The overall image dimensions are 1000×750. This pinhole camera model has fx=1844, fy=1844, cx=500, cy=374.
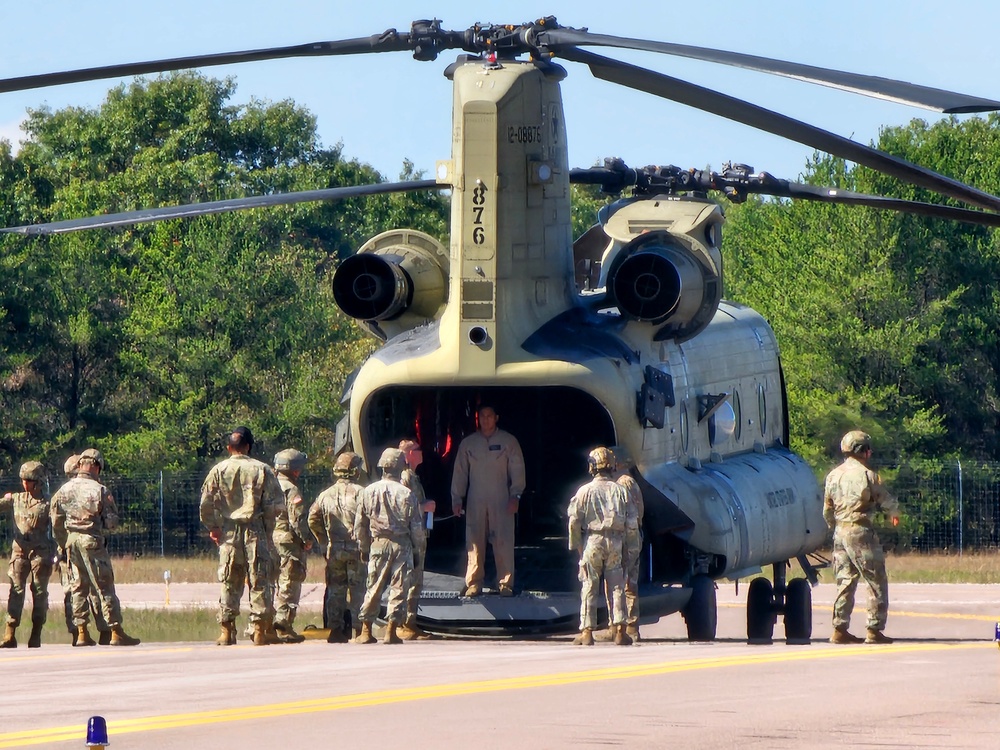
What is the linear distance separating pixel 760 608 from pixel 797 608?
42cm

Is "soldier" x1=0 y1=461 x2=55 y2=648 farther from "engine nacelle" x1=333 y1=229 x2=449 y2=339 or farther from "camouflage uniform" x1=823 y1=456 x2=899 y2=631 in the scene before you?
"camouflage uniform" x1=823 y1=456 x2=899 y2=631

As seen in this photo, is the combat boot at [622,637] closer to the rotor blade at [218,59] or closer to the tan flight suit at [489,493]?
the tan flight suit at [489,493]

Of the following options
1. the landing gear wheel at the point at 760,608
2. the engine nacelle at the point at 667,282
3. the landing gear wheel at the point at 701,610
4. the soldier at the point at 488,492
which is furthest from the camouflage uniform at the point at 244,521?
the landing gear wheel at the point at 760,608

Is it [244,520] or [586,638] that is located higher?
[244,520]

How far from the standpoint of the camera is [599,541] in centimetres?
1620

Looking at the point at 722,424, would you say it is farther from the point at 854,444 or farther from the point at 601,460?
the point at 601,460

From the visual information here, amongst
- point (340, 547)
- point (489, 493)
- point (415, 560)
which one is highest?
point (489, 493)

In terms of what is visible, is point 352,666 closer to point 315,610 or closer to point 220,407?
point 315,610

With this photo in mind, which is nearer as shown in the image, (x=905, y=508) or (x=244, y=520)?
(x=244, y=520)

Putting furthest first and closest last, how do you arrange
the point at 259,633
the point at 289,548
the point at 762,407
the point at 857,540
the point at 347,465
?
the point at 762,407
the point at 289,548
the point at 347,465
the point at 259,633
the point at 857,540

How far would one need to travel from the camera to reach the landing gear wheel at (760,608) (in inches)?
811

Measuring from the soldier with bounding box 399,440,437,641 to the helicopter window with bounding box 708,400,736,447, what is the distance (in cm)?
337

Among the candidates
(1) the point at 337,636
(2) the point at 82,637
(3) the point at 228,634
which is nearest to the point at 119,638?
(2) the point at 82,637

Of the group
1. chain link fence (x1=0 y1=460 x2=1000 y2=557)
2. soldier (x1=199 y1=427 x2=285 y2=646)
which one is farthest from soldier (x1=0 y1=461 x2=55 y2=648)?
chain link fence (x1=0 y1=460 x2=1000 y2=557)
